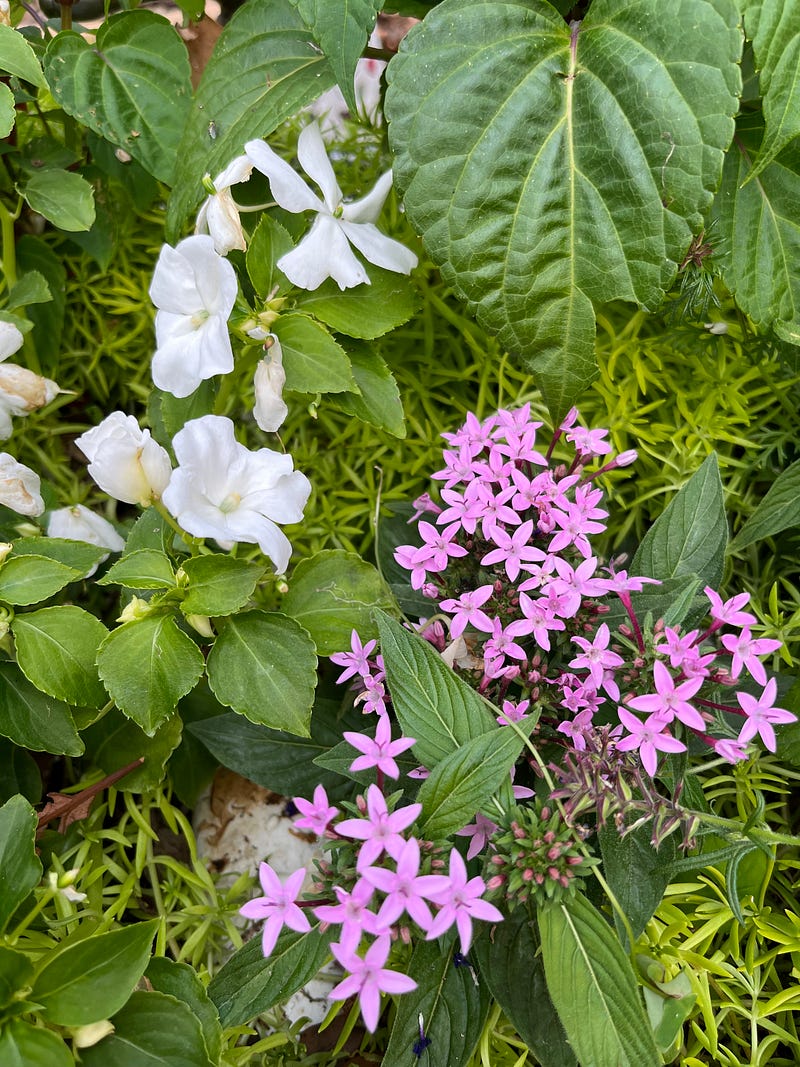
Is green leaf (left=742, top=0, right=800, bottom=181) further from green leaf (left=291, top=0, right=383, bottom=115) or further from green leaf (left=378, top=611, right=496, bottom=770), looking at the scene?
green leaf (left=378, top=611, right=496, bottom=770)

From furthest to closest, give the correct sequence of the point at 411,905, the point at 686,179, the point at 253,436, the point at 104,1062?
1. the point at 253,436
2. the point at 686,179
3. the point at 104,1062
4. the point at 411,905

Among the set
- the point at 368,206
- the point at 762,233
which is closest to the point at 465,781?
the point at 368,206

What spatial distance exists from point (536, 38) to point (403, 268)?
28 centimetres

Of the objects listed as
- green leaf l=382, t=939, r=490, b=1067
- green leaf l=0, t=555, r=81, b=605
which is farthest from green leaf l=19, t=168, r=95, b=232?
green leaf l=382, t=939, r=490, b=1067

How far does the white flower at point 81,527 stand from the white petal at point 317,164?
47cm

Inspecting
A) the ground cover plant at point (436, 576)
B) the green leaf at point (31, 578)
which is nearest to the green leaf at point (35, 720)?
the ground cover plant at point (436, 576)

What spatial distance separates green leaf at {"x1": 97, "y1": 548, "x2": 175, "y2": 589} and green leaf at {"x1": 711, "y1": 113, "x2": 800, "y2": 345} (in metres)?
0.73

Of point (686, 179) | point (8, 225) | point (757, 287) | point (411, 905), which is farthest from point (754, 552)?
point (8, 225)

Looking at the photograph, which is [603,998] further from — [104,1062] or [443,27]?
[443,27]

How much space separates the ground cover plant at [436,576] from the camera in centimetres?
71

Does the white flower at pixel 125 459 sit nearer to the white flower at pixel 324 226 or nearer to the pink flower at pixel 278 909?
the white flower at pixel 324 226

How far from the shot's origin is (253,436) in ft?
4.15

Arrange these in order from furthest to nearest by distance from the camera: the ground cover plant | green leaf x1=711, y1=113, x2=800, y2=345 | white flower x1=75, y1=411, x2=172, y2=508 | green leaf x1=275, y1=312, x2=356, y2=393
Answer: green leaf x1=711, y1=113, x2=800, y2=345
green leaf x1=275, y1=312, x2=356, y2=393
white flower x1=75, y1=411, x2=172, y2=508
the ground cover plant

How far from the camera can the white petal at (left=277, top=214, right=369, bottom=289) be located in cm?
93
